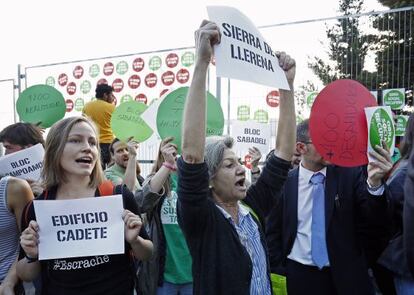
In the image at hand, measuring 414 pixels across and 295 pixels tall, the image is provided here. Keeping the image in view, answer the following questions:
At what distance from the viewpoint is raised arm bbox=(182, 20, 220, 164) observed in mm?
1933

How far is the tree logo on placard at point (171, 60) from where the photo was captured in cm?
687

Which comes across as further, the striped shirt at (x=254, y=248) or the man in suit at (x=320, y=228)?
the man in suit at (x=320, y=228)

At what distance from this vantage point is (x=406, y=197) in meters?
1.92

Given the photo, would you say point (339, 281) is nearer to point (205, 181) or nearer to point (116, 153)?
point (205, 181)

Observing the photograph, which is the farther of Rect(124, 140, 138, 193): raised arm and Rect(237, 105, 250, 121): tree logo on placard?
Rect(237, 105, 250, 121): tree logo on placard

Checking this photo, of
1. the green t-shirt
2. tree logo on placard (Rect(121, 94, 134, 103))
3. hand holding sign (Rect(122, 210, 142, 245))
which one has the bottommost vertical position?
the green t-shirt

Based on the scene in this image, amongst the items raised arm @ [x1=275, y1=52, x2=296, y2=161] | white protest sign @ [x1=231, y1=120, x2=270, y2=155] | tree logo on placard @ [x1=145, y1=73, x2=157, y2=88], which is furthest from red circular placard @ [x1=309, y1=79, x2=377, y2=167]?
tree logo on placard @ [x1=145, y1=73, x2=157, y2=88]

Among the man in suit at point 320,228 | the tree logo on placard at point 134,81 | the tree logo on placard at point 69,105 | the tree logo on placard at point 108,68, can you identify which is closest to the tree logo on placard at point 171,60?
the tree logo on placard at point 134,81

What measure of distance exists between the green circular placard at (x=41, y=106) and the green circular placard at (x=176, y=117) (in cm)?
141

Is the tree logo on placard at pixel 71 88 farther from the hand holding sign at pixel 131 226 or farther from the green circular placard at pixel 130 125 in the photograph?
the hand holding sign at pixel 131 226

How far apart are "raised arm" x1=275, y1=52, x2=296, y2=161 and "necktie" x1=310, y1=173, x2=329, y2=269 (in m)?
0.63

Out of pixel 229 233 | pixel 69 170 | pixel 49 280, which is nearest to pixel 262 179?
pixel 229 233

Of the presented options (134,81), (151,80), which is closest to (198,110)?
(151,80)

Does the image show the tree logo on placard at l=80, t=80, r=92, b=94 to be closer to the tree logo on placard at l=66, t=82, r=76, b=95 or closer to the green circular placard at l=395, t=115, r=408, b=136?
the tree logo on placard at l=66, t=82, r=76, b=95
